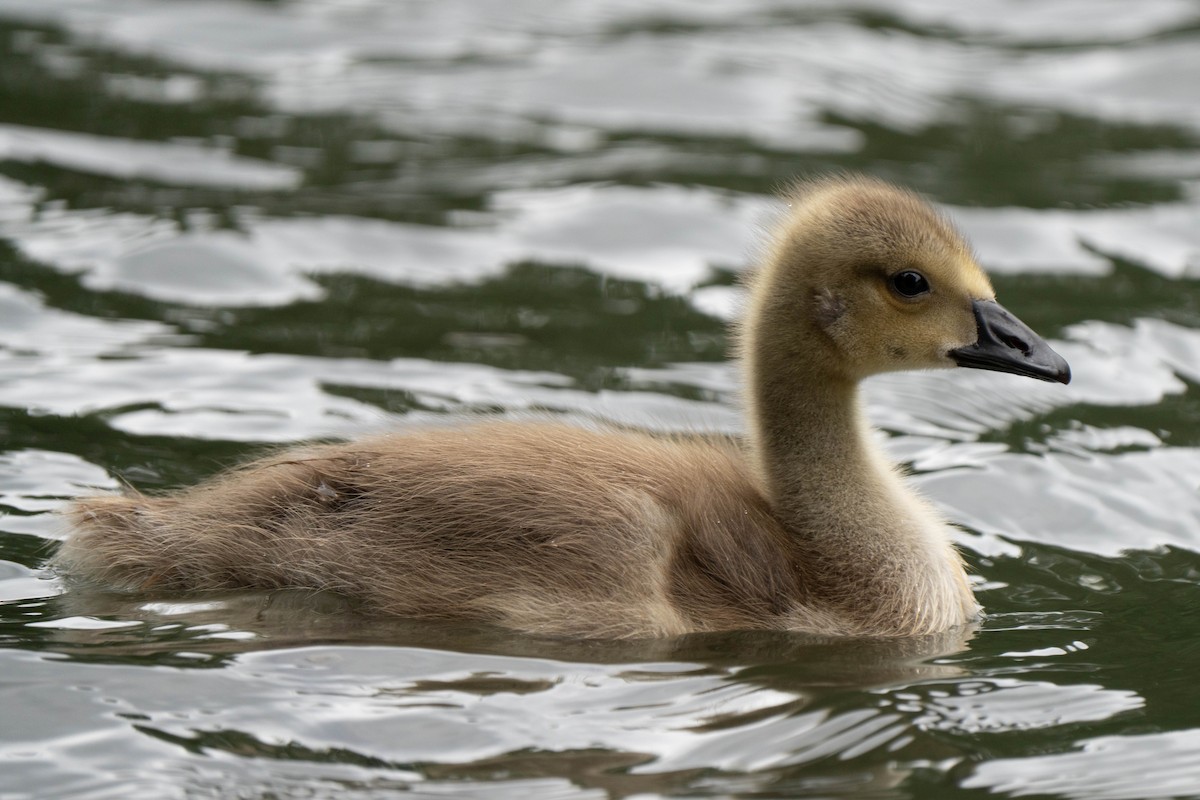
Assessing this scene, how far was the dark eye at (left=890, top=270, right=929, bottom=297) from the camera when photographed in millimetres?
5707

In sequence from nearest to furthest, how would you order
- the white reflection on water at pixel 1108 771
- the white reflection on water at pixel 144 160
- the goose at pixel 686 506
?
the white reflection on water at pixel 1108 771
the goose at pixel 686 506
the white reflection on water at pixel 144 160

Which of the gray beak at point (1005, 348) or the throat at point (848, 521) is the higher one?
the gray beak at point (1005, 348)

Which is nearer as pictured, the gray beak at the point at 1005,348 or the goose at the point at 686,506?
the goose at the point at 686,506

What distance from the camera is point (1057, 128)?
40.8 ft

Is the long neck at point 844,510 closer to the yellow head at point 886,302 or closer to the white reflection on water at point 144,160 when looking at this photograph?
the yellow head at point 886,302

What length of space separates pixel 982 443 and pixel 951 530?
1.45 meters

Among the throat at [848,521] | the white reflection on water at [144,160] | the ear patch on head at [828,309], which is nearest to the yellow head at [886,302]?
the ear patch on head at [828,309]

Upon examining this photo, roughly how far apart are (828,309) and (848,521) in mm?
655

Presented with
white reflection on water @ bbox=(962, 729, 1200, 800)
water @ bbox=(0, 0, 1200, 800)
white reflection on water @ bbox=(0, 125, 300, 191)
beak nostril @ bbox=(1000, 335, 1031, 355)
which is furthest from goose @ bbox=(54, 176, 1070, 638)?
white reflection on water @ bbox=(0, 125, 300, 191)

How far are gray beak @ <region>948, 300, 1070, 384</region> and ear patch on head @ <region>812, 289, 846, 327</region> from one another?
1.29 ft

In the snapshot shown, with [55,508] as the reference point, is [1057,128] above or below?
above

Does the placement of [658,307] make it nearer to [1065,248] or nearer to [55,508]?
[1065,248]

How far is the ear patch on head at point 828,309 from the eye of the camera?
5688 millimetres

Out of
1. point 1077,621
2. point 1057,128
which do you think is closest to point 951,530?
point 1077,621
